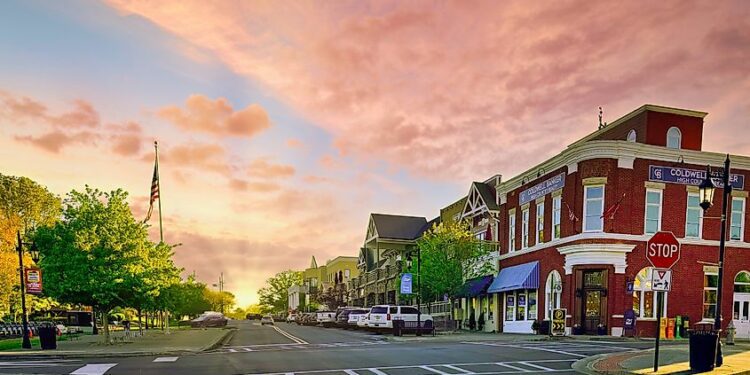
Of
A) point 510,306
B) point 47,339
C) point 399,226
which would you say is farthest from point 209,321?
point 47,339

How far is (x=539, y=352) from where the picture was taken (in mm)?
21219

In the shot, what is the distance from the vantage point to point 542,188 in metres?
37.5

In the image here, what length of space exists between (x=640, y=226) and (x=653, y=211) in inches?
47.2

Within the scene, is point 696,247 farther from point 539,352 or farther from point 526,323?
point 539,352

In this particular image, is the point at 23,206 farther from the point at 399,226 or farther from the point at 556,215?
the point at 556,215

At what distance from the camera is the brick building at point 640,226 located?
3170cm

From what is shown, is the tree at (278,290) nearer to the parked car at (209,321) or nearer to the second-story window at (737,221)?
the parked car at (209,321)

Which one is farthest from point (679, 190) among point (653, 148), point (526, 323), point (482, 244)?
point (482, 244)

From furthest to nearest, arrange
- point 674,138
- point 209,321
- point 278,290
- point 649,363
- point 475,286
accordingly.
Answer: point 278,290 < point 209,321 < point 475,286 < point 674,138 < point 649,363

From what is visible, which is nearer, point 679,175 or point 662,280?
point 662,280

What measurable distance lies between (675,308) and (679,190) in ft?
20.5

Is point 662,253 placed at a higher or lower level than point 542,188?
lower

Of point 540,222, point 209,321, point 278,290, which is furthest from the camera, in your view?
point 278,290

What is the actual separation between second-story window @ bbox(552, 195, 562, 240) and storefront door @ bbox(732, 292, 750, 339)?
32.1 ft
